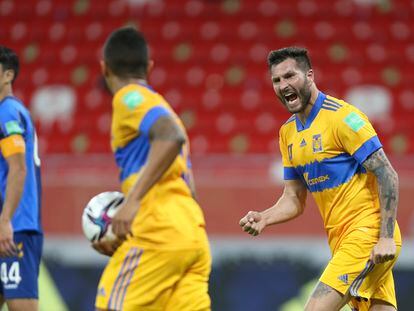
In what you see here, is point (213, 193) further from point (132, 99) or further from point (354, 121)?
point (132, 99)

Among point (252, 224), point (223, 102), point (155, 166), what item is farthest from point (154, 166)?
point (223, 102)

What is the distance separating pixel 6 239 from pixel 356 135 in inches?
82.7

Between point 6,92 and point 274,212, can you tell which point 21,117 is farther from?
point 274,212

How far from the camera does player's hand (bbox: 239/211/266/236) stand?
514 cm

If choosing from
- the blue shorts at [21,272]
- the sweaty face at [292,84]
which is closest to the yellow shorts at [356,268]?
the sweaty face at [292,84]

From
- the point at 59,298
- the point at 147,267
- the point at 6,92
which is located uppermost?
the point at 6,92

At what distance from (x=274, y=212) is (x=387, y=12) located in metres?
8.69

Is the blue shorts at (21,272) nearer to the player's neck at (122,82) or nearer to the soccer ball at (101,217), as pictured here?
the soccer ball at (101,217)

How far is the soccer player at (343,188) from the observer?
4.98m

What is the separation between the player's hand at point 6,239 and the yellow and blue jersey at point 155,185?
1186mm

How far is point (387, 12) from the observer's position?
13.5 meters

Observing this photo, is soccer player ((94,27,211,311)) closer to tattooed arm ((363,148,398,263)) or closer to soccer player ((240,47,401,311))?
soccer player ((240,47,401,311))

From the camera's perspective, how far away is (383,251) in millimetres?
4883

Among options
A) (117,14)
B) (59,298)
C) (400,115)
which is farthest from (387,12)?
(59,298)
